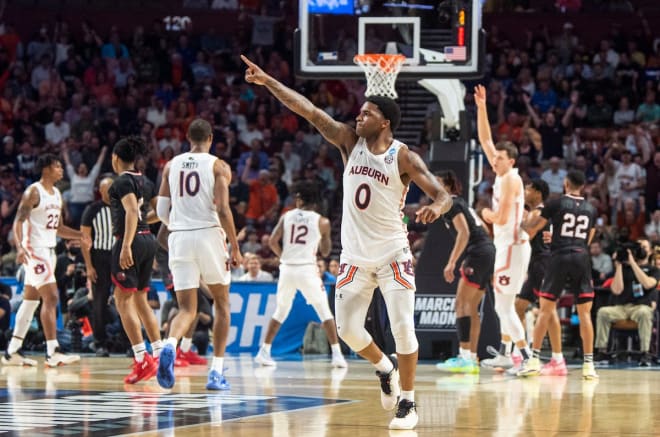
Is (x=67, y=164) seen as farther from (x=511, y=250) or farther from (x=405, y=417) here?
(x=405, y=417)

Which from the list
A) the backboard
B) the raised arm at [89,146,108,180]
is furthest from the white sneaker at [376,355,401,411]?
the raised arm at [89,146,108,180]

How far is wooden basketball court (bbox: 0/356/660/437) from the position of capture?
24.9 ft

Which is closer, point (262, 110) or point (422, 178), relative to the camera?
point (422, 178)

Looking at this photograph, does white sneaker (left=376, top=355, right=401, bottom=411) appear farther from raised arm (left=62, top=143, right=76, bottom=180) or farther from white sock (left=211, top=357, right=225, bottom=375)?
raised arm (left=62, top=143, right=76, bottom=180)

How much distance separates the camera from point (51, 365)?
13.5 m

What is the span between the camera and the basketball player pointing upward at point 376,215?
7.92 meters

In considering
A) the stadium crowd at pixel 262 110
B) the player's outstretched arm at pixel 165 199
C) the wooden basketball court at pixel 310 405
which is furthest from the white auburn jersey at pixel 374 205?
the stadium crowd at pixel 262 110

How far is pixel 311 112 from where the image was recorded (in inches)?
313

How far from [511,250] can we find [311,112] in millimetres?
5660

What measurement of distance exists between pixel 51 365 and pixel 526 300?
5570 millimetres

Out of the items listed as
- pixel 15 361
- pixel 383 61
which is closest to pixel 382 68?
pixel 383 61

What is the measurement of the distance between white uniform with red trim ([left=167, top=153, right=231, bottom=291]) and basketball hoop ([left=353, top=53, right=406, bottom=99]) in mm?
4600

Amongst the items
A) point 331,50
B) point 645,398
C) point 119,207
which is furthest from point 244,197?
point 645,398

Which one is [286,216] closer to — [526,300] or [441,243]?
[441,243]
